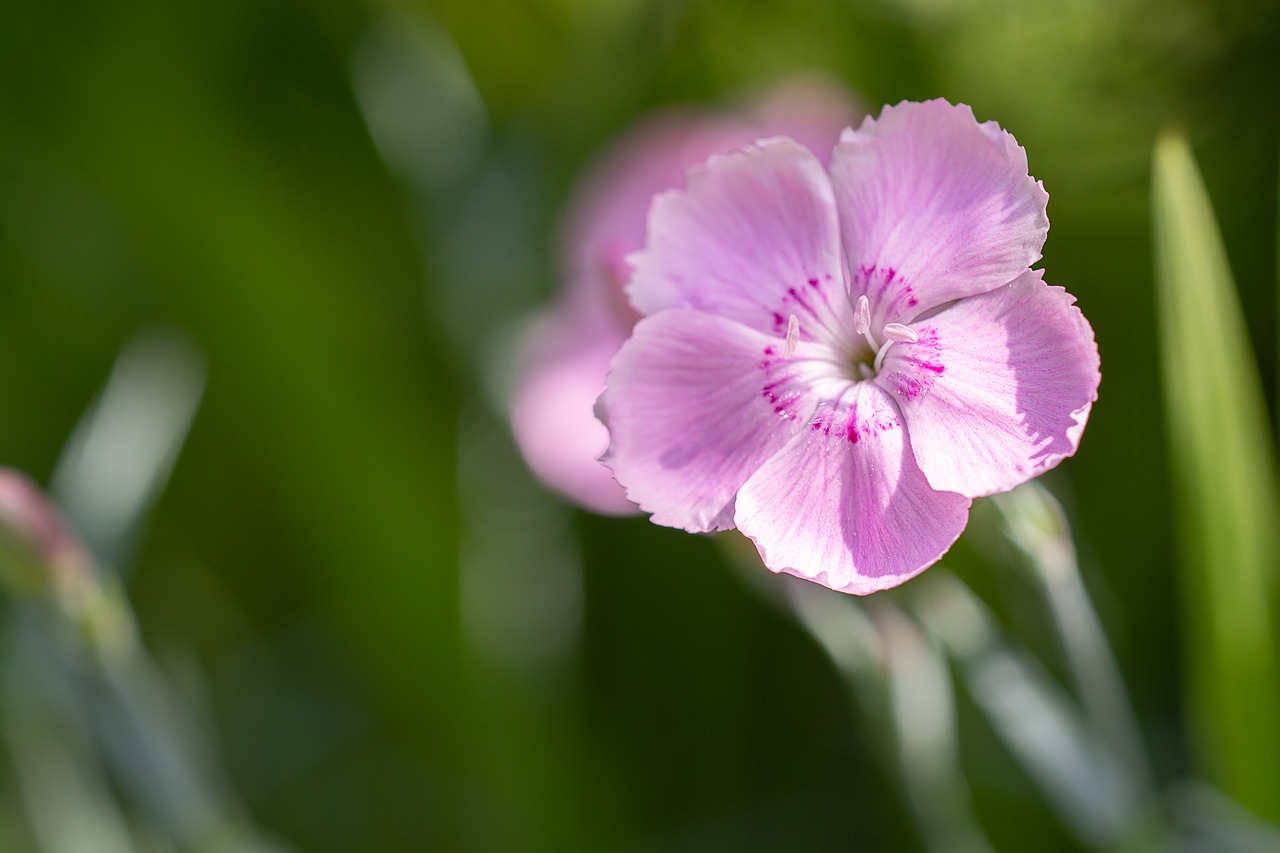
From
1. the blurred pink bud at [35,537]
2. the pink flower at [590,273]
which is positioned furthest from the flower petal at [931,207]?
the blurred pink bud at [35,537]

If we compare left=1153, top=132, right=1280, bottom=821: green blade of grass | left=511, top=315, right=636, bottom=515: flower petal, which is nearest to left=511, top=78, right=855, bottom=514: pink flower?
left=511, top=315, right=636, bottom=515: flower petal

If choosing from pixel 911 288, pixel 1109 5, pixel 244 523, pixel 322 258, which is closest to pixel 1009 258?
pixel 911 288

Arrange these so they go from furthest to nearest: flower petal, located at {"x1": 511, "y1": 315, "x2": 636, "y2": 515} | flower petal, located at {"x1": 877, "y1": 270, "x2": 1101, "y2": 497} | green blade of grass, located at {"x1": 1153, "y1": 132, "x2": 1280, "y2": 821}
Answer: flower petal, located at {"x1": 511, "y1": 315, "x2": 636, "y2": 515}
green blade of grass, located at {"x1": 1153, "y1": 132, "x2": 1280, "y2": 821}
flower petal, located at {"x1": 877, "y1": 270, "x2": 1101, "y2": 497}

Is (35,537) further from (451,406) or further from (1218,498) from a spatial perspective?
(1218,498)

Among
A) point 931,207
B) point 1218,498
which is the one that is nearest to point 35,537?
point 931,207

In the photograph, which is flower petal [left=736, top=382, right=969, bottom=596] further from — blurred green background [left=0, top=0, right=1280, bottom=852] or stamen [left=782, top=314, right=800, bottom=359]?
blurred green background [left=0, top=0, right=1280, bottom=852]

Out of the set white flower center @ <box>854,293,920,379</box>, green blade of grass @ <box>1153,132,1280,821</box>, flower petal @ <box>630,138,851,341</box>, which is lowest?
green blade of grass @ <box>1153,132,1280,821</box>
